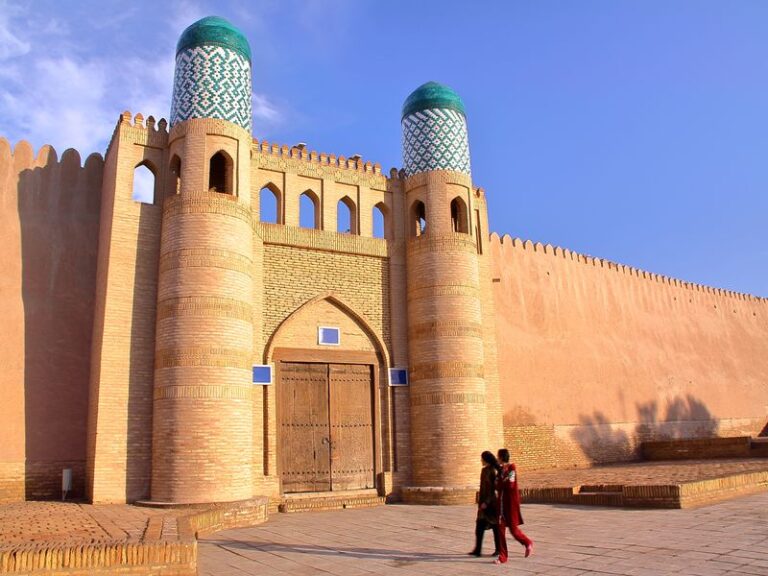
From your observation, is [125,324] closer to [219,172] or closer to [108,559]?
[219,172]

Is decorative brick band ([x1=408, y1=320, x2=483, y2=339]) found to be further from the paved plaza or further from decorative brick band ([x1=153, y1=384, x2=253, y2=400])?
decorative brick band ([x1=153, y1=384, x2=253, y2=400])

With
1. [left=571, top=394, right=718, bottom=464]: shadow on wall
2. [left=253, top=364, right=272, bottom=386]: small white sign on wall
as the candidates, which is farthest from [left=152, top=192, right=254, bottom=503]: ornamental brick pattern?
[left=571, top=394, right=718, bottom=464]: shadow on wall

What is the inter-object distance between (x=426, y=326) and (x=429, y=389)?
1106 mm

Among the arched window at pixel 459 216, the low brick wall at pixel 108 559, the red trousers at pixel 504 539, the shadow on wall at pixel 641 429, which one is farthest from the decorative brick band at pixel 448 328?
the low brick wall at pixel 108 559

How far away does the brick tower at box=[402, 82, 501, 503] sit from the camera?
455 inches

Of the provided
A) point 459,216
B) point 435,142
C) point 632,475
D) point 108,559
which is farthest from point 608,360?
point 108,559

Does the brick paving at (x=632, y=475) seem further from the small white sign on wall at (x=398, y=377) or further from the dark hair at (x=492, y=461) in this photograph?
the dark hair at (x=492, y=461)

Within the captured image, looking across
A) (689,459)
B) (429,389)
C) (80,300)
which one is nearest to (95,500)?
(80,300)

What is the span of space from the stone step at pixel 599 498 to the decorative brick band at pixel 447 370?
2.68m

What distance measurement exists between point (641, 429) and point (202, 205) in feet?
41.7

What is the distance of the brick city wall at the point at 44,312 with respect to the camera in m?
9.88

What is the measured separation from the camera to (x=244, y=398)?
10031 millimetres

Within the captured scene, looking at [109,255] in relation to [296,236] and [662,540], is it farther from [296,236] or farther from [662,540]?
[662,540]

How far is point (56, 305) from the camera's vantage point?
416 inches
